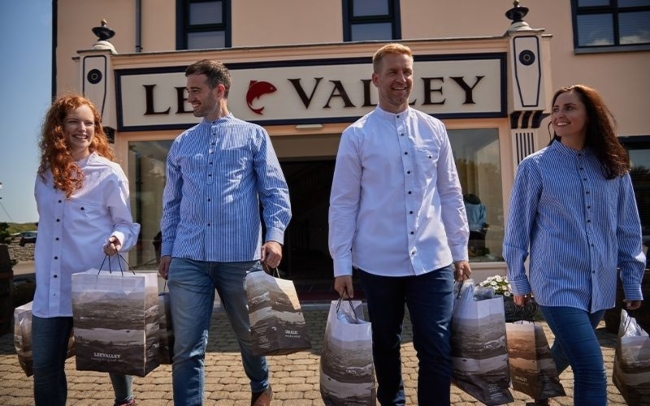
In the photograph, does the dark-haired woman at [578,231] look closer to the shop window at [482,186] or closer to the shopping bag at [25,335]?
the shopping bag at [25,335]

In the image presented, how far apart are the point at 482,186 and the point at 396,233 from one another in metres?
5.53

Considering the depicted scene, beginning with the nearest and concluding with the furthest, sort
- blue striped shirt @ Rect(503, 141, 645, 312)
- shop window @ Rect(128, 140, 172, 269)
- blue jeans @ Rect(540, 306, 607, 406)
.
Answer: blue jeans @ Rect(540, 306, 607, 406) → blue striped shirt @ Rect(503, 141, 645, 312) → shop window @ Rect(128, 140, 172, 269)

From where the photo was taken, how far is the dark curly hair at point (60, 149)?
8.55 ft

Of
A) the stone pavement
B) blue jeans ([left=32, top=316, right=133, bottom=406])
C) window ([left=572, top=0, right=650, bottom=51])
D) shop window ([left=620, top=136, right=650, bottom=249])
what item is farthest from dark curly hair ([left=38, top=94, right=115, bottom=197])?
shop window ([left=620, top=136, right=650, bottom=249])

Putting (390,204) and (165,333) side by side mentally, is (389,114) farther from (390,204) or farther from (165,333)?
(165,333)

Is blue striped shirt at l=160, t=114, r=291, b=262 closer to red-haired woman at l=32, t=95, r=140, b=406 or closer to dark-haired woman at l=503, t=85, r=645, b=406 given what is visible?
red-haired woman at l=32, t=95, r=140, b=406

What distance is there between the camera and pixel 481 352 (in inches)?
94.1

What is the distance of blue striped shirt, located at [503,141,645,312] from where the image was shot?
238cm

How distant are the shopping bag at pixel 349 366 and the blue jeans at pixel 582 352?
0.95 metres

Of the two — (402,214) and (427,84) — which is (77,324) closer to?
(402,214)

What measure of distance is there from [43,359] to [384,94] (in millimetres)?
2296

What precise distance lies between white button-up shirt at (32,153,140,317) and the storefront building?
177 inches

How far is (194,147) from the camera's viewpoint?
2844mm

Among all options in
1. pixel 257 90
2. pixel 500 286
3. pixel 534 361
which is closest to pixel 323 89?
pixel 257 90
